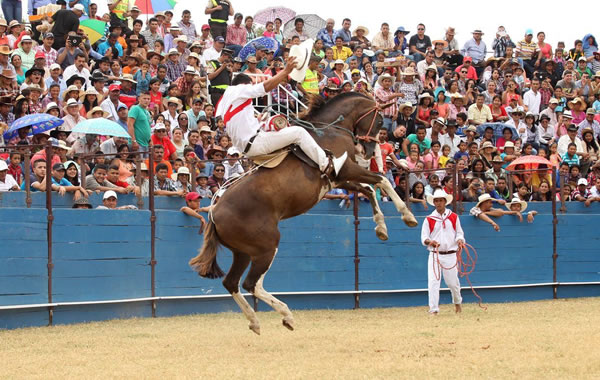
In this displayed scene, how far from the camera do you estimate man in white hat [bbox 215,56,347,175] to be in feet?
35.1

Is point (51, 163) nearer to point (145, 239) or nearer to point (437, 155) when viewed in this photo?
point (145, 239)

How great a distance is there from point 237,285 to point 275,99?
6298 mm

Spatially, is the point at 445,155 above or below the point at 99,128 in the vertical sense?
below

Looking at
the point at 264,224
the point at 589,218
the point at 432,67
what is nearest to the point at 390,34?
the point at 432,67

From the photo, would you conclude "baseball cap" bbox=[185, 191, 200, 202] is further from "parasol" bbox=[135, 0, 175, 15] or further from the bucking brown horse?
"parasol" bbox=[135, 0, 175, 15]

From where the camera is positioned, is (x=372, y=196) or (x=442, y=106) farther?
(x=442, y=106)

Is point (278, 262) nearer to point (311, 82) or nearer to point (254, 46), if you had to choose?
point (311, 82)

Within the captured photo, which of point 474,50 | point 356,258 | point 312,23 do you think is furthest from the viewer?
point 474,50

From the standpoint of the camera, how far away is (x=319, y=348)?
32.6ft

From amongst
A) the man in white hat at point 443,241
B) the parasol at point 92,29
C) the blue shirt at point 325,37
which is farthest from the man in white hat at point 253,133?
the blue shirt at point 325,37

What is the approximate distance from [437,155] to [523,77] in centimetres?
662

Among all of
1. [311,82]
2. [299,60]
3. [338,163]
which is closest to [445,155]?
[311,82]

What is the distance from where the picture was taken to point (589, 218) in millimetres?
17453

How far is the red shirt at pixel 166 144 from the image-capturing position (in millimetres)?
15891
